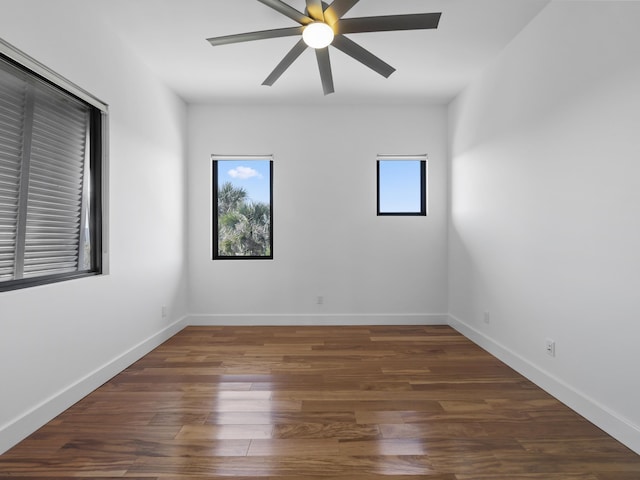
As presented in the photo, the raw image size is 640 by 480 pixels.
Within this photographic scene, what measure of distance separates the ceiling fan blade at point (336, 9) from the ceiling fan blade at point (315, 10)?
0.03 m

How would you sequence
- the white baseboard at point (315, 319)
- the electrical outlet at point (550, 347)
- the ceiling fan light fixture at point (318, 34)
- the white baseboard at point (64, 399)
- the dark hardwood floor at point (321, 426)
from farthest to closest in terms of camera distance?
the white baseboard at point (315, 319)
the electrical outlet at point (550, 347)
the ceiling fan light fixture at point (318, 34)
the white baseboard at point (64, 399)
the dark hardwood floor at point (321, 426)

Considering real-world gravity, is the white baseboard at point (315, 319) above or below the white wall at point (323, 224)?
below

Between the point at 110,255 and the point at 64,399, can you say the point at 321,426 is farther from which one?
the point at 110,255

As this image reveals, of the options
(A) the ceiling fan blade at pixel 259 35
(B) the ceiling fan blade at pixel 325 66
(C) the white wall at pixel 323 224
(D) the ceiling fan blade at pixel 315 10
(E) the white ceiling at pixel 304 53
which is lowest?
(C) the white wall at pixel 323 224

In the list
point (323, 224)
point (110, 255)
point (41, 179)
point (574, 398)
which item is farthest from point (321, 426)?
point (323, 224)

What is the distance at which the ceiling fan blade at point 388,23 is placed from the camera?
6.68 feet

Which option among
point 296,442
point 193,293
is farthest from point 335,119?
point 296,442

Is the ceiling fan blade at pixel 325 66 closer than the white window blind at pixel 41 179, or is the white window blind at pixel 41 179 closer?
the white window blind at pixel 41 179

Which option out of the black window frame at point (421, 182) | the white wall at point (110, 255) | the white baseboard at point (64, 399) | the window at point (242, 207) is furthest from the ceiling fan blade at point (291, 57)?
the white baseboard at point (64, 399)

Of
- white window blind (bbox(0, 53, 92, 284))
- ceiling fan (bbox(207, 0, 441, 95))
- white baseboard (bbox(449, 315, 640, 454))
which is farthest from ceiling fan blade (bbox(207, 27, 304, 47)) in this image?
white baseboard (bbox(449, 315, 640, 454))

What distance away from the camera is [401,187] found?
14.9 ft

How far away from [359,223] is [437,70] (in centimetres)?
178

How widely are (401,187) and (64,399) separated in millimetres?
3733

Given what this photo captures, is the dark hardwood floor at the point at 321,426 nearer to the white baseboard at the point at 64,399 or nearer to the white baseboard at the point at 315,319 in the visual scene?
the white baseboard at the point at 64,399
